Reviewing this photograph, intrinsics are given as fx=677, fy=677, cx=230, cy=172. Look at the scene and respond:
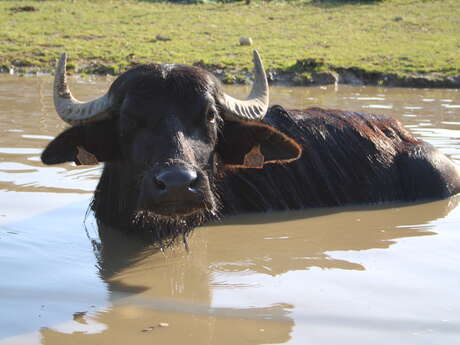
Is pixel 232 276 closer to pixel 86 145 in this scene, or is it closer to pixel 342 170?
pixel 86 145

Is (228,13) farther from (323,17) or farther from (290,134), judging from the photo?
(290,134)

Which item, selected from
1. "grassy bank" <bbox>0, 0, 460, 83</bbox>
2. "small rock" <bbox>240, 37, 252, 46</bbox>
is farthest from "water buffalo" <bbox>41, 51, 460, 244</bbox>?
"small rock" <bbox>240, 37, 252, 46</bbox>

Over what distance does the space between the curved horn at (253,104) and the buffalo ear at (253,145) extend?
59 millimetres

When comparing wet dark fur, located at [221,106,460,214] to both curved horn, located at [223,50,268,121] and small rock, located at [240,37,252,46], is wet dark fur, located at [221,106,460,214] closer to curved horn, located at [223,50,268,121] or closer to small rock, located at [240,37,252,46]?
curved horn, located at [223,50,268,121]

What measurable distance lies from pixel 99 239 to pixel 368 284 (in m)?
1.55

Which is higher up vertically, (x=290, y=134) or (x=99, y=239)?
(x=290, y=134)

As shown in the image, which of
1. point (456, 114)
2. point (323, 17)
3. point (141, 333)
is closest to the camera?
point (141, 333)

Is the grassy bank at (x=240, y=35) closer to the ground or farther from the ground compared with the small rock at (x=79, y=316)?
farther from the ground

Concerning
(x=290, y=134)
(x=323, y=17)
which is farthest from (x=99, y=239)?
(x=323, y=17)

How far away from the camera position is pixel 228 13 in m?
23.4

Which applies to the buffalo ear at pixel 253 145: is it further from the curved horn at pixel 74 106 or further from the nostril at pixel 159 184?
the nostril at pixel 159 184

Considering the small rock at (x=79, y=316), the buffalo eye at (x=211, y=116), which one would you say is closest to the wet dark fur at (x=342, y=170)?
the buffalo eye at (x=211, y=116)

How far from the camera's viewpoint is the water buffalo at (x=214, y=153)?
318 cm

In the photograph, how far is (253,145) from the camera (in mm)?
3869
